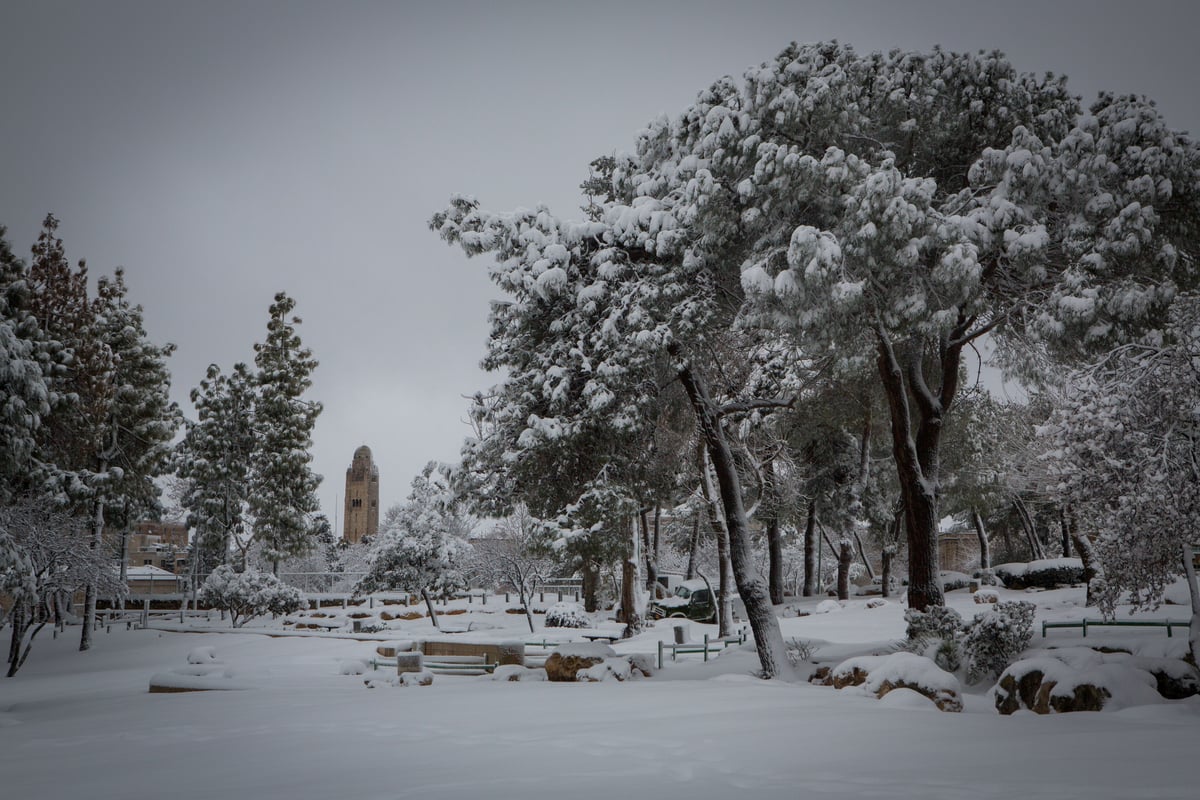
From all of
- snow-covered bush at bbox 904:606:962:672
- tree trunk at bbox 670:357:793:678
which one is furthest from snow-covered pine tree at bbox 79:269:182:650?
snow-covered bush at bbox 904:606:962:672

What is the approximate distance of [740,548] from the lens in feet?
42.6

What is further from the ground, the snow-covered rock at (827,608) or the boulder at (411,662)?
the boulder at (411,662)

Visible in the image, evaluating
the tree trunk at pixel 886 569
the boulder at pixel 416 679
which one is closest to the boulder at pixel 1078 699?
the boulder at pixel 416 679

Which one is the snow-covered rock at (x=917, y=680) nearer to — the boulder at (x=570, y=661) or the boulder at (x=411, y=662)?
the boulder at (x=570, y=661)

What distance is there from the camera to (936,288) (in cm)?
1064

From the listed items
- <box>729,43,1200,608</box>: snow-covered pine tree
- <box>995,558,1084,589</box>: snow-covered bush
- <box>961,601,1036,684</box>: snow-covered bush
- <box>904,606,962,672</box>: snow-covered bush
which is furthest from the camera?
<box>995,558,1084,589</box>: snow-covered bush

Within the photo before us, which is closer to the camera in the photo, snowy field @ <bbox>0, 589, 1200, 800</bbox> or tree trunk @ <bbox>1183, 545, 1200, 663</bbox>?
snowy field @ <bbox>0, 589, 1200, 800</bbox>

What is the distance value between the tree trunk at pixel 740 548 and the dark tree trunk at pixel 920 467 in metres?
2.54

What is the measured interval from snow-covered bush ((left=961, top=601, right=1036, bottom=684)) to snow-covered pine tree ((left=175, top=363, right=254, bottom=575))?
118ft

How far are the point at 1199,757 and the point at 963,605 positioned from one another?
19.4m

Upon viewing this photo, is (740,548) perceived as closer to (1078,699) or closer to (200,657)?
(1078,699)

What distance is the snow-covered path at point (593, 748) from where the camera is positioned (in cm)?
479

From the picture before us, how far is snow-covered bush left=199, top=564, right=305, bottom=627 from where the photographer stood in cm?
2931

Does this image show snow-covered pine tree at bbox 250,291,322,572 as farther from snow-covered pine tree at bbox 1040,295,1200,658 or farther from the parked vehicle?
snow-covered pine tree at bbox 1040,295,1200,658
